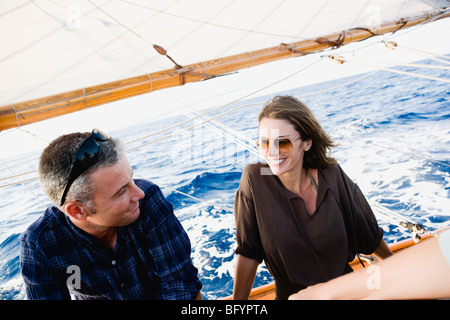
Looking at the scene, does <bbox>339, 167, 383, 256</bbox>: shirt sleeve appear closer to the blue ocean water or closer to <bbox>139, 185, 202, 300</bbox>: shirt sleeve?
<bbox>139, 185, 202, 300</bbox>: shirt sleeve

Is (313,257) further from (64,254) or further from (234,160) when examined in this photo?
(234,160)

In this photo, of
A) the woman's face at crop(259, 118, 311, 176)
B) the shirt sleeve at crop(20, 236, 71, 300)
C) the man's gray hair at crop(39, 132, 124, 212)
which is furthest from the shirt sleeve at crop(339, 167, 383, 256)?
the shirt sleeve at crop(20, 236, 71, 300)

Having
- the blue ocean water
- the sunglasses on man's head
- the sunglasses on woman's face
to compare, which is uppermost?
the sunglasses on man's head

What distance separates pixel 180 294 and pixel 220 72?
5.03 feet

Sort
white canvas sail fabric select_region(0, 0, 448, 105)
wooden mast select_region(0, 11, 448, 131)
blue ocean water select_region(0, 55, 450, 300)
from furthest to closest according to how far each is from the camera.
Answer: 1. blue ocean water select_region(0, 55, 450, 300)
2. white canvas sail fabric select_region(0, 0, 448, 105)
3. wooden mast select_region(0, 11, 448, 131)

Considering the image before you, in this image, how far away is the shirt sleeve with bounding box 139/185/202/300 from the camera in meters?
1.08

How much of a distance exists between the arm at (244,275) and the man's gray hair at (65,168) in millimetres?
640

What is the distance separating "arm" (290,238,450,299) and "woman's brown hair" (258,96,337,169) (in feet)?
2.79

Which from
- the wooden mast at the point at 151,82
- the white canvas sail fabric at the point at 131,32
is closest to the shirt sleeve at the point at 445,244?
the wooden mast at the point at 151,82

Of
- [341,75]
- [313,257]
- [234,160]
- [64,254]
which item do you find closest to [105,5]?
[64,254]

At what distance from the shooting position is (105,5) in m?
1.96

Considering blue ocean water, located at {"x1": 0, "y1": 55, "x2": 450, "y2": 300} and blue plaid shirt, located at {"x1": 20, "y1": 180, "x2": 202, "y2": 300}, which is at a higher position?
blue plaid shirt, located at {"x1": 20, "y1": 180, "x2": 202, "y2": 300}

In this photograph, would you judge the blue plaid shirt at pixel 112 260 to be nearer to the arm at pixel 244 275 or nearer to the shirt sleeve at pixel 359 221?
the arm at pixel 244 275

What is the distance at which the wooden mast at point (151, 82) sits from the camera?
56.3 inches
